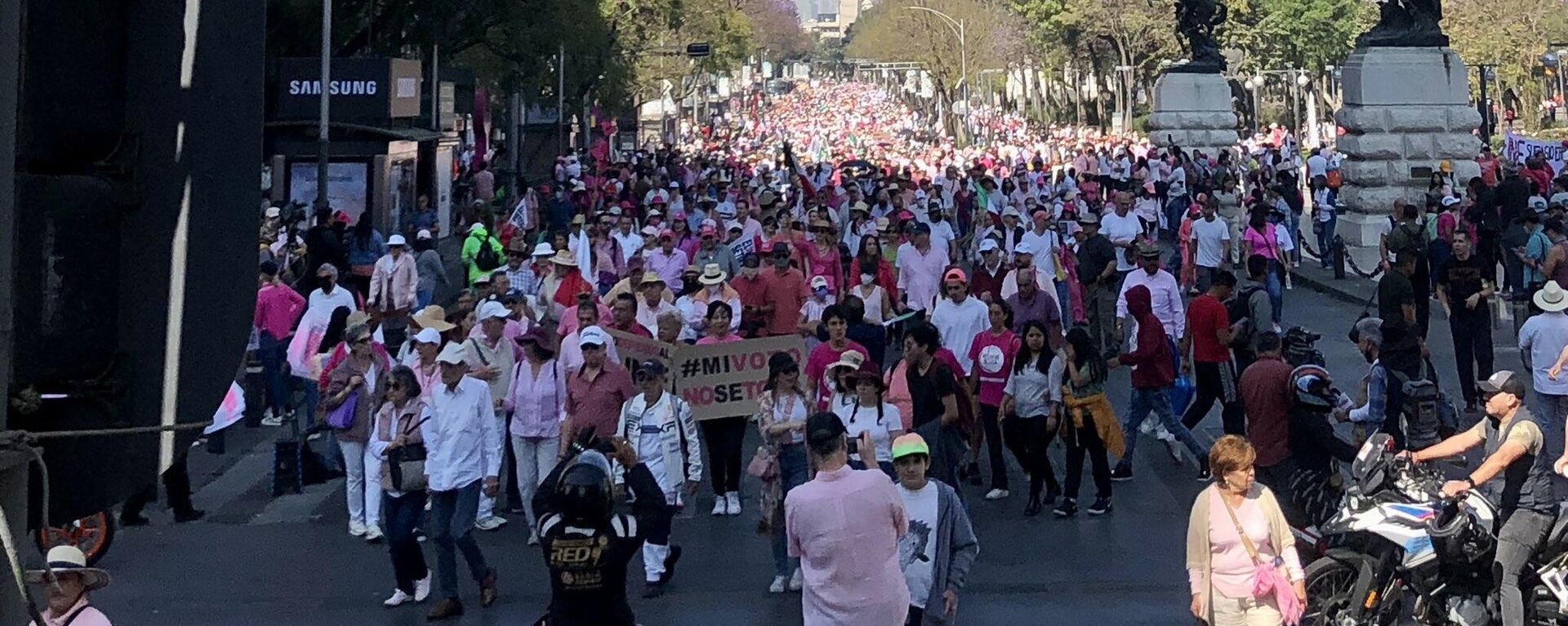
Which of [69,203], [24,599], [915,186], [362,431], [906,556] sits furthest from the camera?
[915,186]

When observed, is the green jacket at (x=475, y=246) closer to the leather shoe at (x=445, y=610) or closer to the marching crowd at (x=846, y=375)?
the marching crowd at (x=846, y=375)

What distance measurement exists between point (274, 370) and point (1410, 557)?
35.1ft

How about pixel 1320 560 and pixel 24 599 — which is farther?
pixel 1320 560

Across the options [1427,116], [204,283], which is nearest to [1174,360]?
[204,283]

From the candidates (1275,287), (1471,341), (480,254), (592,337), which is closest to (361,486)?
(592,337)

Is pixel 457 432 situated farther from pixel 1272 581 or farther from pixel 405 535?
pixel 1272 581

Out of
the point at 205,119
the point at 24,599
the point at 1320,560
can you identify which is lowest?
the point at 1320,560

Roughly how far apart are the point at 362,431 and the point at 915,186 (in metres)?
21.2

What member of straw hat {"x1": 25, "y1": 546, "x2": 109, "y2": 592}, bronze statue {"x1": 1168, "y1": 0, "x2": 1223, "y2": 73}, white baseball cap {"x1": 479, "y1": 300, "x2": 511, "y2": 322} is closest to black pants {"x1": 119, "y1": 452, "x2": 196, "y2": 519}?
white baseball cap {"x1": 479, "y1": 300, "x2": 511, "y2": 322}

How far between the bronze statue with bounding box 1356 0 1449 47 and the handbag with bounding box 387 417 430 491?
2120 cm

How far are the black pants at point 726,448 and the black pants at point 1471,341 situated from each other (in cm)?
605

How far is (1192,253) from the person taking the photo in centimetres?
2169

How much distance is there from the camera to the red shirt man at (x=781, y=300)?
1534cm

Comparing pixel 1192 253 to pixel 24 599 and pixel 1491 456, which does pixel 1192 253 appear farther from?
pixel 24 599
